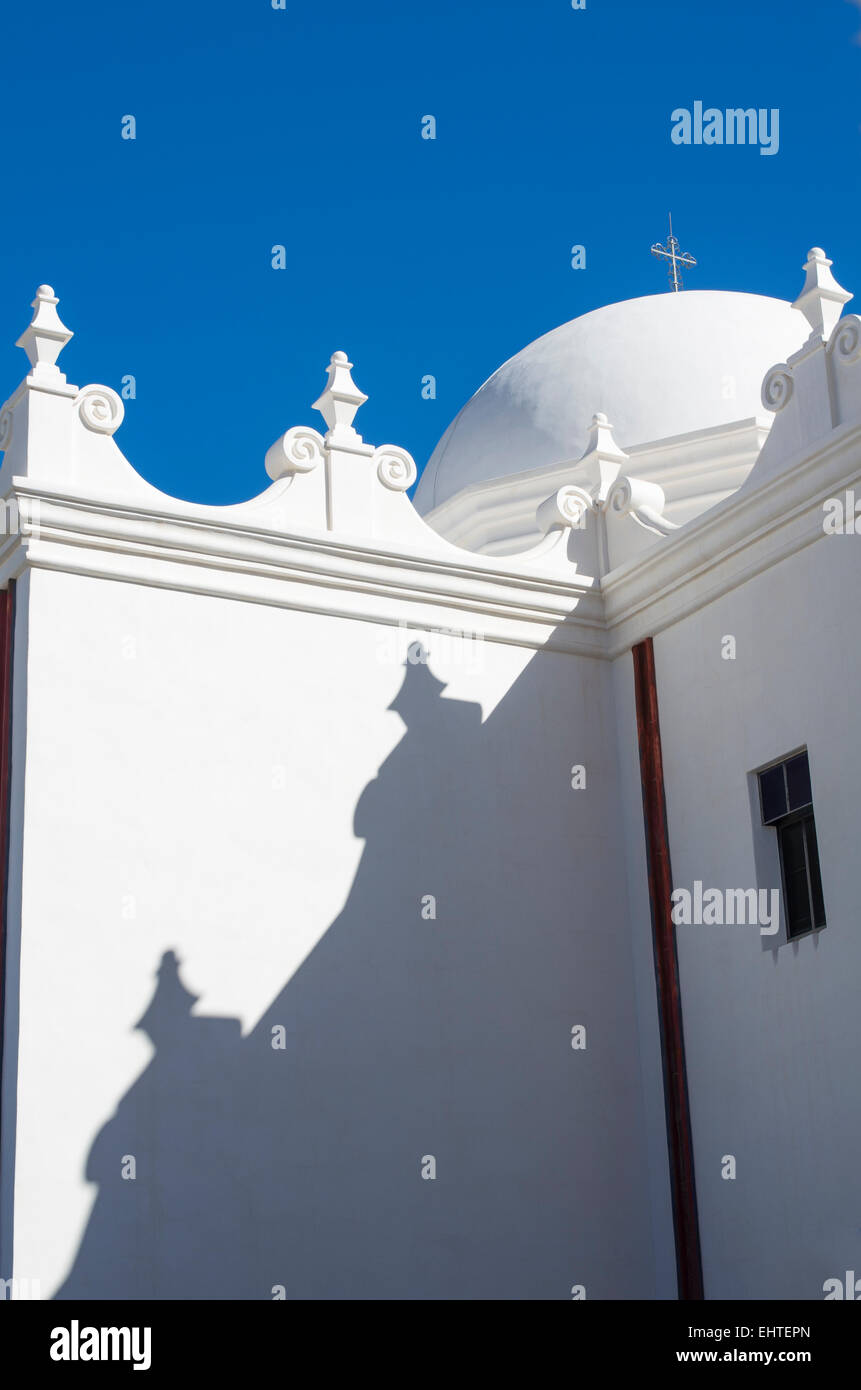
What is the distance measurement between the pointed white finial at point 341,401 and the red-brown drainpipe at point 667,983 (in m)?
2.58

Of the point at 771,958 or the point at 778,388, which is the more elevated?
the point at 778,388

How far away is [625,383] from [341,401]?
4.33 m

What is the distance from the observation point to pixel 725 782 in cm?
1262

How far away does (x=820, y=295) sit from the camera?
1267 centimetres

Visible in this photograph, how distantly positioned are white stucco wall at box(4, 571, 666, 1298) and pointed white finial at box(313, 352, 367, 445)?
146 cm

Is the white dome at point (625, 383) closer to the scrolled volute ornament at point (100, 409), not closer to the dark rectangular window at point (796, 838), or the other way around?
the dark rectangular window at point (796, 838)

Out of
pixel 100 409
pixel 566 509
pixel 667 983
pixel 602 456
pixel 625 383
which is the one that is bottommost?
pixel 667 983

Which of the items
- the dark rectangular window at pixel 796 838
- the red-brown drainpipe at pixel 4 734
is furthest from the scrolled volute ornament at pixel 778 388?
the red-brown drainpipe at pixel 4 734

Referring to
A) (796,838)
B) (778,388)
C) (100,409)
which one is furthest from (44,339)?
(796,838)

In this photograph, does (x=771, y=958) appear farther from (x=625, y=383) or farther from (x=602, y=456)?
(x=625, y=383)
